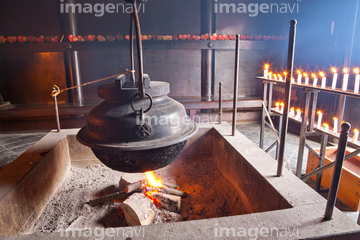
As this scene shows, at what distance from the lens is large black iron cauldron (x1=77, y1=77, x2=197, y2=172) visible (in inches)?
64.9

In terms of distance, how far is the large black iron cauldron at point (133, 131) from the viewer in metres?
1.65

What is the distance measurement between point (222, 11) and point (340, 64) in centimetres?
360

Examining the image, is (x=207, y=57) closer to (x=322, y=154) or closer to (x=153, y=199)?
(x=322, y=154)

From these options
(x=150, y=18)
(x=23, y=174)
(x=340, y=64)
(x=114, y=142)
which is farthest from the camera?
(x=150, y=18)

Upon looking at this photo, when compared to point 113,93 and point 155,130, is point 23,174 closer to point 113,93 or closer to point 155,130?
point 113,93

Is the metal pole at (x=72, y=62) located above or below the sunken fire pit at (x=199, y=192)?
above

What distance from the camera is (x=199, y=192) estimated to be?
2.84 meters

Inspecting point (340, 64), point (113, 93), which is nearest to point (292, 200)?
point (113, 93)

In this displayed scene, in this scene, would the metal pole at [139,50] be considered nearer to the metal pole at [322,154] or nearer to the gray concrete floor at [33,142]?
the metal pole at [322,154]

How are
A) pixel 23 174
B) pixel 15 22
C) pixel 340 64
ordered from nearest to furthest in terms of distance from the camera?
pixel 23 174
pixel 340 64
pixel 15 22

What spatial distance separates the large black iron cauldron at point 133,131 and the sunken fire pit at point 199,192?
46 cm

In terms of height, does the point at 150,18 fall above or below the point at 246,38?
above

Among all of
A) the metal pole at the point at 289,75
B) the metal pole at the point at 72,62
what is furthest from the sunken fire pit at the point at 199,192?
the metal pole at the point at 72,62

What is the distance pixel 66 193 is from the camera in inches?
111
